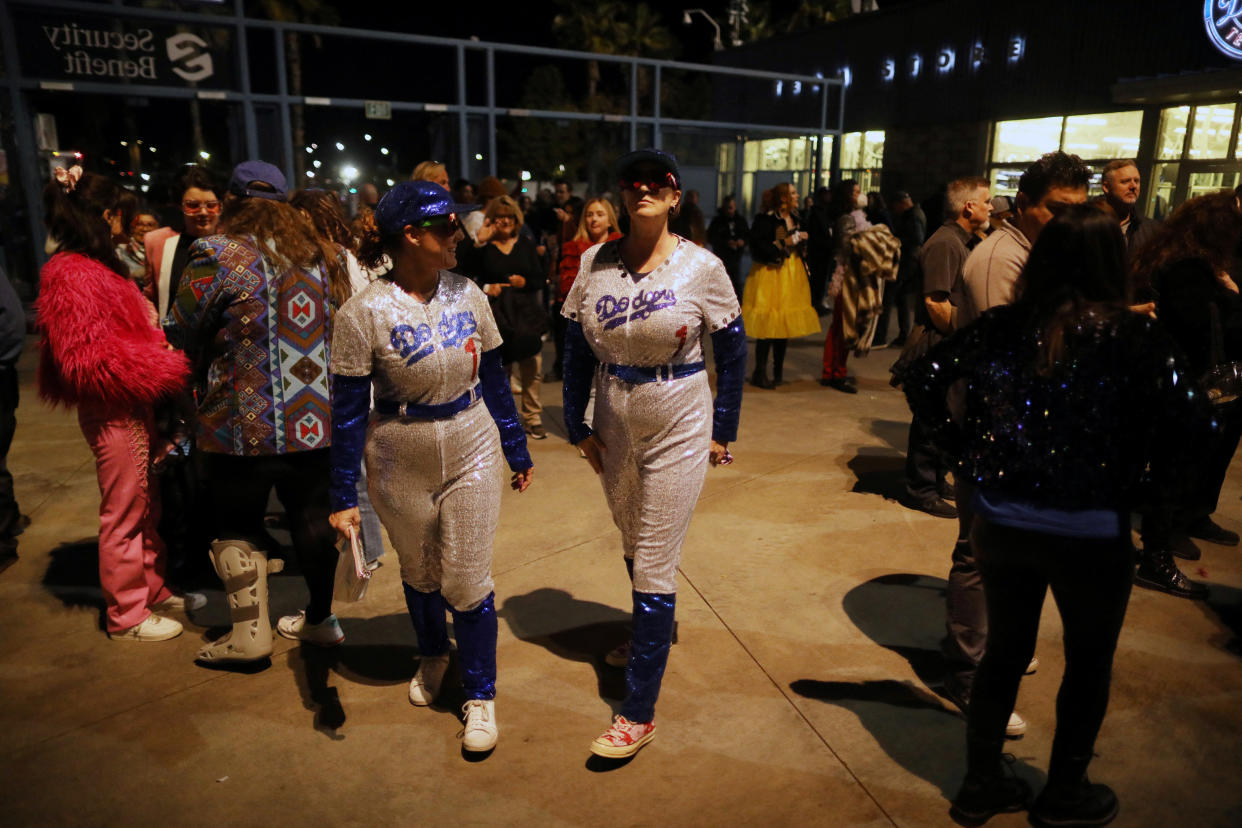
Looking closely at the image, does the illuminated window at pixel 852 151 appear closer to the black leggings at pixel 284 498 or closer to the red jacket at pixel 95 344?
A: the red jacket at pixel 95 344

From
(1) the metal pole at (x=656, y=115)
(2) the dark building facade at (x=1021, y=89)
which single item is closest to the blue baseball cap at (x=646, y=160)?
(1) the metal pole at (x=656, y=115)

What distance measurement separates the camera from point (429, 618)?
10.0ft

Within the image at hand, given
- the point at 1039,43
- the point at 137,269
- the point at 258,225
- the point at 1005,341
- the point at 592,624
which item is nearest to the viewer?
the point at 1005,341

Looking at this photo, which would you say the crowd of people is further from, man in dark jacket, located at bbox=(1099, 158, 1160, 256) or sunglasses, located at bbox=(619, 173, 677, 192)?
man in dark jacket, located at bbox=(1099, 158, 1160, 256)

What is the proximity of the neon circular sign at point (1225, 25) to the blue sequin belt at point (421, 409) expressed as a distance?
56.5 ft

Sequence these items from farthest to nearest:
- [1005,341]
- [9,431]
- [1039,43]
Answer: [1039,43] → [9,431] → [1005,341]

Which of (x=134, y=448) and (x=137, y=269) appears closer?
(x=134, y=448)

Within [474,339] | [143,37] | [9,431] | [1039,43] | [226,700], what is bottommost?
[226,700]

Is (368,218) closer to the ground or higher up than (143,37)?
closer to the ground

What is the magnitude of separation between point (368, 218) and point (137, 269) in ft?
5.96

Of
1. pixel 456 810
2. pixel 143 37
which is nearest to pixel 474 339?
pixel 456 810

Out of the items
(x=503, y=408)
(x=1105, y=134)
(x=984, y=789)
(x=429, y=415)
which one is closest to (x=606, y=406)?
(x=503, y=408)

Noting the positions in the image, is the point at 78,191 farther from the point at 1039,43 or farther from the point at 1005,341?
the point at 1039,43

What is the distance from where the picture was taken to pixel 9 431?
14.1 feet
